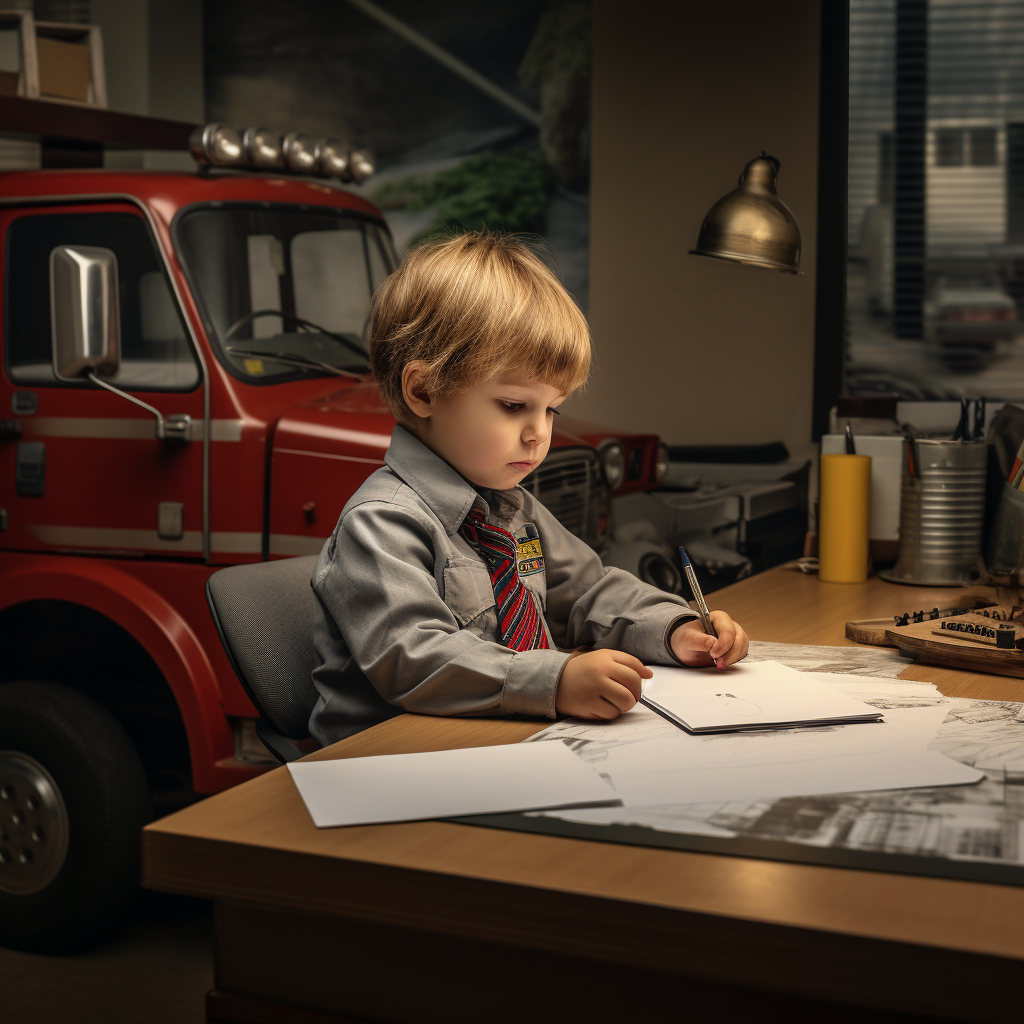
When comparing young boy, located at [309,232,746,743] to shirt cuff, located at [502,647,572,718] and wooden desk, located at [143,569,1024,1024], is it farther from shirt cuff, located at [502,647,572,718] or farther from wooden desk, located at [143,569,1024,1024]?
wooden desk, located at [143,569,1024,1024]

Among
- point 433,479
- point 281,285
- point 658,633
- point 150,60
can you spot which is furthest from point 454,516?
point 150,60

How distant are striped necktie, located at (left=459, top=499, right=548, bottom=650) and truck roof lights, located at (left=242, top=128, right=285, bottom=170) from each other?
1.72 m

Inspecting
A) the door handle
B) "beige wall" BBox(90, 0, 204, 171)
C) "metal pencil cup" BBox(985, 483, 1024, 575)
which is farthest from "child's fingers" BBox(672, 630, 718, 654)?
"beige wall" BBox(90, 0, 204, 171)

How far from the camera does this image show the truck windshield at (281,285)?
2500 mm

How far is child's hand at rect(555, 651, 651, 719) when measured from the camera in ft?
3.36

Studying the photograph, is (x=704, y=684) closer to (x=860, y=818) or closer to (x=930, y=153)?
(x=860, y=818)

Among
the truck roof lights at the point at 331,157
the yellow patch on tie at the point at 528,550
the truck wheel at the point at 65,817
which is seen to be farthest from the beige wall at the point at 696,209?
the yellow patch on tie at the point at 528,550

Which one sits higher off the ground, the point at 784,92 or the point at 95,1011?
the point at 784,92

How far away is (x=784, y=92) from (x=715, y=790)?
379 centimetres

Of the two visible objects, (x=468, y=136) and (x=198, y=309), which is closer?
(x=198, y=309)

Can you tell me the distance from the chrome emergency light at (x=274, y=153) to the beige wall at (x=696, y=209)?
163cm

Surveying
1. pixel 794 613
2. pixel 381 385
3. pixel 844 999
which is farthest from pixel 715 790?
pixel 794 613

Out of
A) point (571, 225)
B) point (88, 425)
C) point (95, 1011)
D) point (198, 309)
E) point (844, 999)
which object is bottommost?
point (95, 1011)

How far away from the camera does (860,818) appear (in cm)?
77
